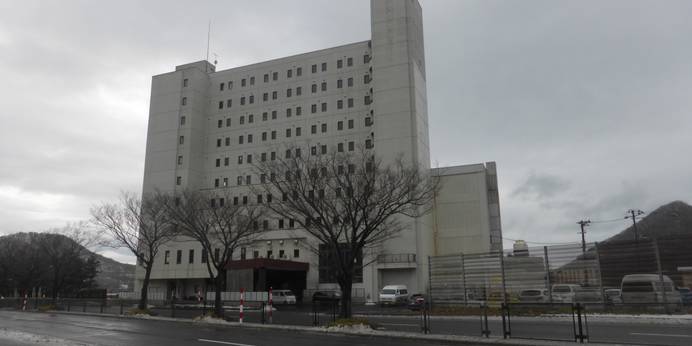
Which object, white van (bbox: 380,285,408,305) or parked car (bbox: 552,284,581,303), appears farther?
white van (bbox: 380,285,408,305)

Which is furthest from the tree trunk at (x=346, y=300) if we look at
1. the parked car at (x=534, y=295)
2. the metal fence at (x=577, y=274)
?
the parked car at (x=534, y=295)

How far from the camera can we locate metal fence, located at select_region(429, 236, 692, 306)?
23.8 metres

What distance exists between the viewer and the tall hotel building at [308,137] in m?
59.0

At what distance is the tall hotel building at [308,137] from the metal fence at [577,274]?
23.9 m

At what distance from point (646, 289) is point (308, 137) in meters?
48.1

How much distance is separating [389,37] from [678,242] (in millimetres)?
46321

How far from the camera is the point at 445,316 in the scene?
88.3 feet

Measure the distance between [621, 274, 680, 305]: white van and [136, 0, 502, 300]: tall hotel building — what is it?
30950 millimetres

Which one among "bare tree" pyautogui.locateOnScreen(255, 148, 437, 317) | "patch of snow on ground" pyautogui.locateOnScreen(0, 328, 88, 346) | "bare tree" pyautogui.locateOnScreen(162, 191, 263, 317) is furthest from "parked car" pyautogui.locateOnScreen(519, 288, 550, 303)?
"patch of snow on ground" pyautogui.locateOnScreen(0, 328, 88, 346)

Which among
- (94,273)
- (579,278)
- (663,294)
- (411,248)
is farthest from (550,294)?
(94,273)

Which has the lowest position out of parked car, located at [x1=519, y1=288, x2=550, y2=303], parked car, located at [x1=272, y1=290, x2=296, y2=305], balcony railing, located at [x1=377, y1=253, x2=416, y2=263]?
parked car, located at [x1=272, y1=290, x2=296, y2=305]

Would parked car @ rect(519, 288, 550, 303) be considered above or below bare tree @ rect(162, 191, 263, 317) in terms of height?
below

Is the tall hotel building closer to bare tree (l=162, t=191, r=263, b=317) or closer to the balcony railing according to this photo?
the balcony railing

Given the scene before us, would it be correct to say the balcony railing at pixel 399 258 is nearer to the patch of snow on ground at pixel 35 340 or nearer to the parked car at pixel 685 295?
the parked car at pixel 685 295
